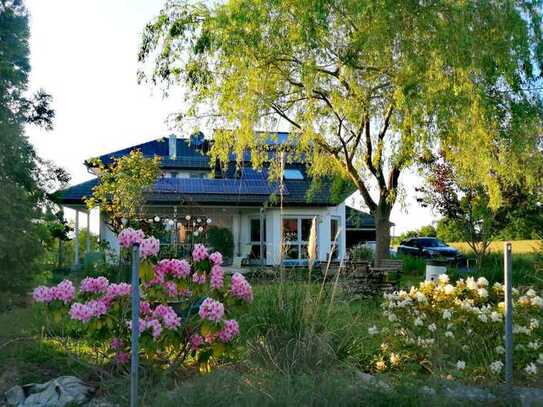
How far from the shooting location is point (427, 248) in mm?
33312

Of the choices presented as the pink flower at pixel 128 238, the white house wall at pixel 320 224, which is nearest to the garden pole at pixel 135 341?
the pink flower at pixel 128 238

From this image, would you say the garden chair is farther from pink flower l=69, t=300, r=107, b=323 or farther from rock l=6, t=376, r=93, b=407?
pink flower l=69, t=300, r=107, b=323

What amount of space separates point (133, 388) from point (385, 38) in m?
10.8

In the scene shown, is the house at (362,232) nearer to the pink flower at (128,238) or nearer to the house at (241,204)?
the house at (241,204)

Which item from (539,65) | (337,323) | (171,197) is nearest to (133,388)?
(337,323)

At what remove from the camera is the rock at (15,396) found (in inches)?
191

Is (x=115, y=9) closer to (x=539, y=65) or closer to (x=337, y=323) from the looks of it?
(x=337, y=323)

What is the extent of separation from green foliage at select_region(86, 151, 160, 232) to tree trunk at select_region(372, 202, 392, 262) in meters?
6.71

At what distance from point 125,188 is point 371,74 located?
7.69 metres

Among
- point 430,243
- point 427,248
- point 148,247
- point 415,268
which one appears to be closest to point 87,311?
point 148,247

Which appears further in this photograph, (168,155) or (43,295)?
(168,155)

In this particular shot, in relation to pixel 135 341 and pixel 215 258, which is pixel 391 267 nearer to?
pixel 215 258

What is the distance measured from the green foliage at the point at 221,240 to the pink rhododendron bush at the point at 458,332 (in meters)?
17.2

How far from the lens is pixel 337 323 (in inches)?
233
